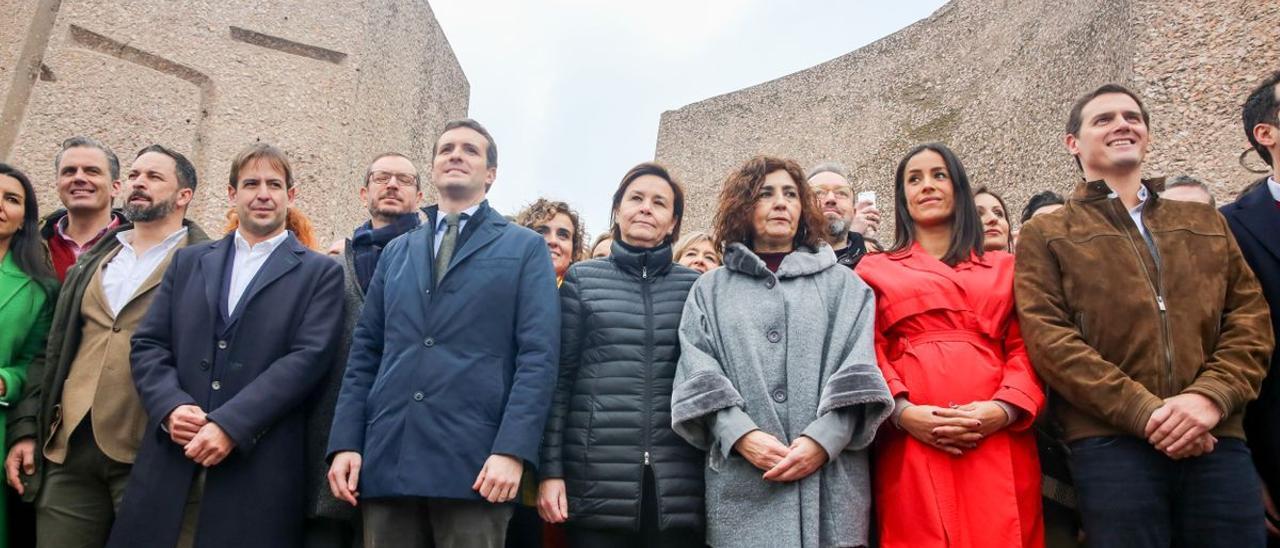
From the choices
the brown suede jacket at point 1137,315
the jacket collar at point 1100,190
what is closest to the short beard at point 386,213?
the brown suede jacket at point 1137,315

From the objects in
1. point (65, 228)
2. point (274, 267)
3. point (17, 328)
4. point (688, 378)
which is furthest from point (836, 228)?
point (65, 228)

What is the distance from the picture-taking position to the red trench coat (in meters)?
2.22

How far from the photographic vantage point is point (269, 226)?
309 cm

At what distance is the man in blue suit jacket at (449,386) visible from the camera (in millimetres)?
2369

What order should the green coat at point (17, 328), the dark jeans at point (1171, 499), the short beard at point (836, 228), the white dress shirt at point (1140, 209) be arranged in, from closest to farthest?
the dark jeans at point (1171, 499), the white dress shirt at point (1140, 209), the green coat at point (17, 328), the short beard at point (836, 228)

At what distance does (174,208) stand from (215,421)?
1191 mm

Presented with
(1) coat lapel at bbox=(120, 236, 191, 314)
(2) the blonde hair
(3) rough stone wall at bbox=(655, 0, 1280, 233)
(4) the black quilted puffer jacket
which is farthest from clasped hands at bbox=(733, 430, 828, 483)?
(3) rough stone wall at bbox=(655, 0, 1280, 233)

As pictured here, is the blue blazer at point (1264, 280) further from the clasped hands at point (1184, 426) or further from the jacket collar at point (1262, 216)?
the clasped hands at point (1184, 426)

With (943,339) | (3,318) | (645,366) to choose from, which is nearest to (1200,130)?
(943,339)

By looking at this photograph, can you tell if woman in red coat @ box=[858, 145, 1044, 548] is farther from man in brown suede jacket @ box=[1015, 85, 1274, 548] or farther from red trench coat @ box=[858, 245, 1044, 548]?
man in brown suede jacket @ box=[1015, 85, 1274, 548]

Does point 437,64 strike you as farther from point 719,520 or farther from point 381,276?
point 719,520

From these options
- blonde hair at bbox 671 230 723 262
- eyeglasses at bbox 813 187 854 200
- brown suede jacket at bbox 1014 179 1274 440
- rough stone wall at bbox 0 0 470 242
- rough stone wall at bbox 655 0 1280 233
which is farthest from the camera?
rough stone wall at bbox 655 0 1280 233

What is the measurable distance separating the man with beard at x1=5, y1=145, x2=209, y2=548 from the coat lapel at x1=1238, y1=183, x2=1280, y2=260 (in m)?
3.62

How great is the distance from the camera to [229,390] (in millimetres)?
2689
